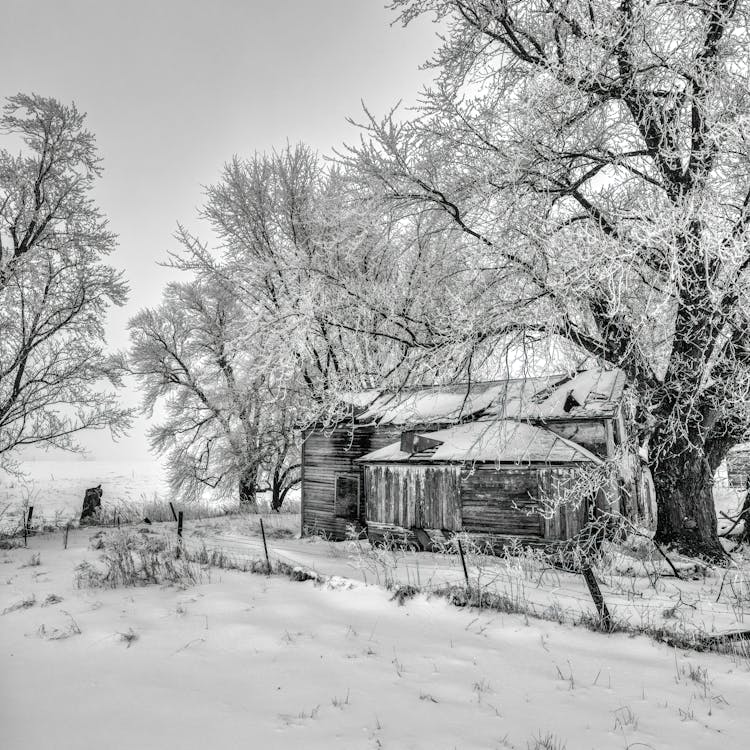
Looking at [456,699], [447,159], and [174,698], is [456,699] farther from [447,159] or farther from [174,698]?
[447,159]

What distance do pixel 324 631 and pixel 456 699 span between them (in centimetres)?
174

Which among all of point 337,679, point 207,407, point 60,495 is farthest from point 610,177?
point 60,495

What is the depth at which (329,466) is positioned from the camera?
48.1 ft

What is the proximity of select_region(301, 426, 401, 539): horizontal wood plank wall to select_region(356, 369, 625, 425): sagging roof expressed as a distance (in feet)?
1.77

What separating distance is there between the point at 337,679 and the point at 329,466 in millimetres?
10825

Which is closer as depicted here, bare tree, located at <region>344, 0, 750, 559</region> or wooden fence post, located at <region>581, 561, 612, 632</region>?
wooden fence post, located at <region>581, 561, 612, 632</region>

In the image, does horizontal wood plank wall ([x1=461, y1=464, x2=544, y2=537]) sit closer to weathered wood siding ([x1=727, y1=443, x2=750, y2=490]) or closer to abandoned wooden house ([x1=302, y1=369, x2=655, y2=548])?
abandoned wooden house ([x1=302, y1=369, x2=655, y2=548])

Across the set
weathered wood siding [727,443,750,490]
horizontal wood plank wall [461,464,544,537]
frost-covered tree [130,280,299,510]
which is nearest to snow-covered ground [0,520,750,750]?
horizontal wood plank wall [461,464,544,537]

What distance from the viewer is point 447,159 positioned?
8500 mm

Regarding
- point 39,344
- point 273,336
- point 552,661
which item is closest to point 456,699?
point 552,661

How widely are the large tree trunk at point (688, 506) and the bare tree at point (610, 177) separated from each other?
0.03 m

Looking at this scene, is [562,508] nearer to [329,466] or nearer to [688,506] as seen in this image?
[688,506]

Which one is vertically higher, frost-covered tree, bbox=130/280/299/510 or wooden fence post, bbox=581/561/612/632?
frost-covered tree, bbox=130/280/299/510

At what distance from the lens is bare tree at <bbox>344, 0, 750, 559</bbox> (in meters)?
6.77
